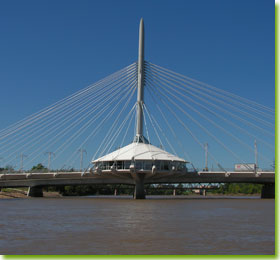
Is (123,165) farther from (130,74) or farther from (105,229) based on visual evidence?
(105,229)

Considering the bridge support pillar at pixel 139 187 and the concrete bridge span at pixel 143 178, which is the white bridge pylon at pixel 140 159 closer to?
the bridge support pillar at pixel 139 187

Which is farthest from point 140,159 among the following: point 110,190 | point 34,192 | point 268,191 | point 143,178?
point 110,190

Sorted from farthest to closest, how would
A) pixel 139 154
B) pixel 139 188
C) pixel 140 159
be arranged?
pixel 139 188, pixel 139 154, pixel 140 159

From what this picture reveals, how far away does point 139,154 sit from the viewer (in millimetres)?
73562

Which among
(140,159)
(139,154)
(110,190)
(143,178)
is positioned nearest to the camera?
(140,159)

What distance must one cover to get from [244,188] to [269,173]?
93041mm

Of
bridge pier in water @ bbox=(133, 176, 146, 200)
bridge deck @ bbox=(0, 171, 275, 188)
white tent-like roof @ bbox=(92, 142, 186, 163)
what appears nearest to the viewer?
white tent-like roof @ bbox=(92, 142, 186, 163)

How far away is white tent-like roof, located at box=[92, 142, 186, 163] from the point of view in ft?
240

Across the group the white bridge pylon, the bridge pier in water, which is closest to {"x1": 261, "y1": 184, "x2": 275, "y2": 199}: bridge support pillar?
the white bridge pylon

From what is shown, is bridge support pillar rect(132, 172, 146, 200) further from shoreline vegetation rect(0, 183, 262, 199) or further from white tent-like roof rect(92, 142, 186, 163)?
shoreline vegetation rect(0, 183, 262, 199)

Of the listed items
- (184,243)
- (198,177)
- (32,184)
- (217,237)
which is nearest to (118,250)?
(184,243)

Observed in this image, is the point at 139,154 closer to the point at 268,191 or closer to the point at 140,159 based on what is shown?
the point at 140,159

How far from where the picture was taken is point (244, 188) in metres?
169

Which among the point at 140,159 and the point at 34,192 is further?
→ the point at 34,192
